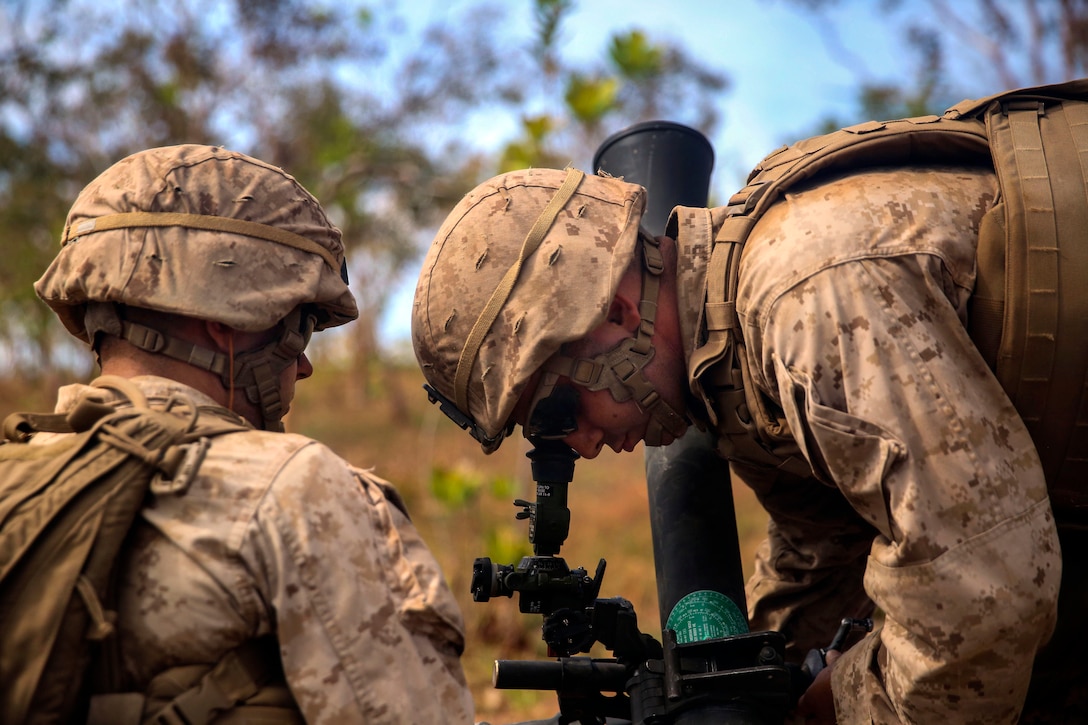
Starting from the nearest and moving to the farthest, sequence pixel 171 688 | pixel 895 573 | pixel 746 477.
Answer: pixel 171 688
pixel 895 573
pixel 746 477

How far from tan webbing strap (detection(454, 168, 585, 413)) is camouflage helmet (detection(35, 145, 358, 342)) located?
428 millimetres

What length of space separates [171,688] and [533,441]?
125 cm

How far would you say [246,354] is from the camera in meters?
2.30

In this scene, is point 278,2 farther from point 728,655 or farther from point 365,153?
point 728,655

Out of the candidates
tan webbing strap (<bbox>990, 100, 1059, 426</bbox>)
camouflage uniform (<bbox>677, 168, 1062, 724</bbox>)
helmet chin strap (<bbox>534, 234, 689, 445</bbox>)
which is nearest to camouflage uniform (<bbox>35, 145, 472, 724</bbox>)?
helmet chin strap (<bbox>534, 234, 689, 445</bbox>)

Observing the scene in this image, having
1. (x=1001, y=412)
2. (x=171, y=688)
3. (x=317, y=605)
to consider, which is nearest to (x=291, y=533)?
(x=317, y=605)

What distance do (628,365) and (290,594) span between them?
120cm

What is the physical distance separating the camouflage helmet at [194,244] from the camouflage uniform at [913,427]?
108 cm

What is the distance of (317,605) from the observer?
5.98 feet

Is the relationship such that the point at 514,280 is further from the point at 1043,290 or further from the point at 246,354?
the point at 1043,290

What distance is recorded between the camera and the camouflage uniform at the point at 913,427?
2.04m

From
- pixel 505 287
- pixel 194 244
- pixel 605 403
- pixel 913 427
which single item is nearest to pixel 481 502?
pixel 605 403

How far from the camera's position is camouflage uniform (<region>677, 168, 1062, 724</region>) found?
2.04 m

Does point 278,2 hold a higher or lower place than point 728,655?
higher
